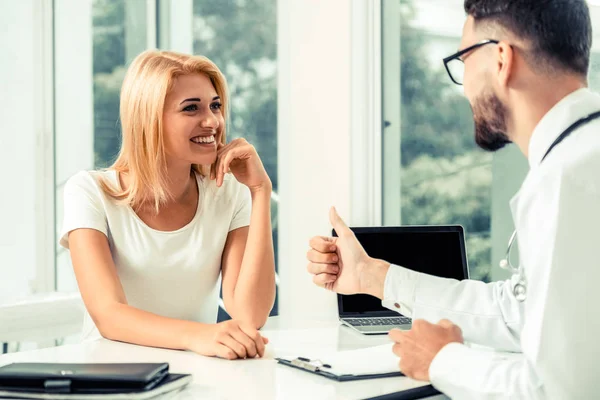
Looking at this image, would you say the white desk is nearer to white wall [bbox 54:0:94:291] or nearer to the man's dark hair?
the man's dark hair

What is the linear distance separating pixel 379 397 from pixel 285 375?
0.77ft

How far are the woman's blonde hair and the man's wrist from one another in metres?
0.68

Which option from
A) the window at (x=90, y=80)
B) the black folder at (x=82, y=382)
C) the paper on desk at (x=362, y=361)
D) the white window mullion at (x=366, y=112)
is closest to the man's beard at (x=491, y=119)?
the paper on desk at (x=362, y=361)

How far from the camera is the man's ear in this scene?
1.34 m

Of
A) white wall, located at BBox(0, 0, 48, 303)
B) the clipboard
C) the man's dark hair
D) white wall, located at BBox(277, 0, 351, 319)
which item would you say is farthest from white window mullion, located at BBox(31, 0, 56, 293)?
the man's dark hair

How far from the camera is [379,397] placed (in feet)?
4.10

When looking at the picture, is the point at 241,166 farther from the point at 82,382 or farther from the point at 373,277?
the point at 82,382

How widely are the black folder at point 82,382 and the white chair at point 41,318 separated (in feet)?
5.98

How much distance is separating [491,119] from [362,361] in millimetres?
565

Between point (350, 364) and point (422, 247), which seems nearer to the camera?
point (350, 364)

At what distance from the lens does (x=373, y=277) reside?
68.4 inches

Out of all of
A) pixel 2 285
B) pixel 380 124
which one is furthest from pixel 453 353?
pixel 2 285

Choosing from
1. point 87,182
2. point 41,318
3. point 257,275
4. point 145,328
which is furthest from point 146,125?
point 41,318

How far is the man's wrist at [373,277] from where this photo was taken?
1.73m
